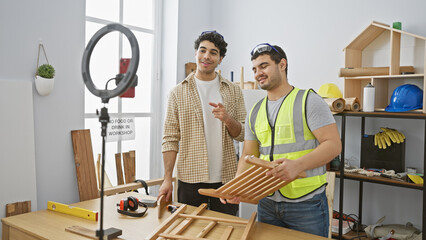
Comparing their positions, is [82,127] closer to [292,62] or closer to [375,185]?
[292,62]

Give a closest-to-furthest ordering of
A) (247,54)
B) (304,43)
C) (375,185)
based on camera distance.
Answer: (375,185), (304,43), (247,54)

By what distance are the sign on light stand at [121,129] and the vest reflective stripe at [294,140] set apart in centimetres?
227

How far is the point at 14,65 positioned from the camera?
9.14ft

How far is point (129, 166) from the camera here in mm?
3607

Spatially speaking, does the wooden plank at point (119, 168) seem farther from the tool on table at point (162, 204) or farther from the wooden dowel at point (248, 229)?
the wooden dowel at point (248, 229)

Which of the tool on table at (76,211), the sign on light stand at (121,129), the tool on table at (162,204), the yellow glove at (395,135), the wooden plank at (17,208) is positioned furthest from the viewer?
the sign on light stand at (121,129)

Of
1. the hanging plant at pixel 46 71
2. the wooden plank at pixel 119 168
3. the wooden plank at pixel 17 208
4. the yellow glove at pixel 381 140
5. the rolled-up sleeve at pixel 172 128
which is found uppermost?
the hanging plant at pixel 46 71

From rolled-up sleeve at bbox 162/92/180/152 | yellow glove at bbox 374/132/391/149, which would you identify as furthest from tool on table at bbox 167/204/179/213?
yellow glove at bbox 374/132/391/149

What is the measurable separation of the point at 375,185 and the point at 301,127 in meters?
2.06

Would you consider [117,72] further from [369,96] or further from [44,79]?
[369,96]

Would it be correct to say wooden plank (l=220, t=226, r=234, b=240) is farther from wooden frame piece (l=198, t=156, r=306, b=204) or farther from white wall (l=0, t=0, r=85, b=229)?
white wall (l=0, t=0, r=85, b=229)

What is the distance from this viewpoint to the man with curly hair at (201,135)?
2.22 metres

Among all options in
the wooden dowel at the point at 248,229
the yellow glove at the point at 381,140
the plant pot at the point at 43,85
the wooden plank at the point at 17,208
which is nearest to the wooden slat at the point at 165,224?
the wooden dowel at the point at 248,229

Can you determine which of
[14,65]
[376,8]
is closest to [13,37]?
[14,65]
